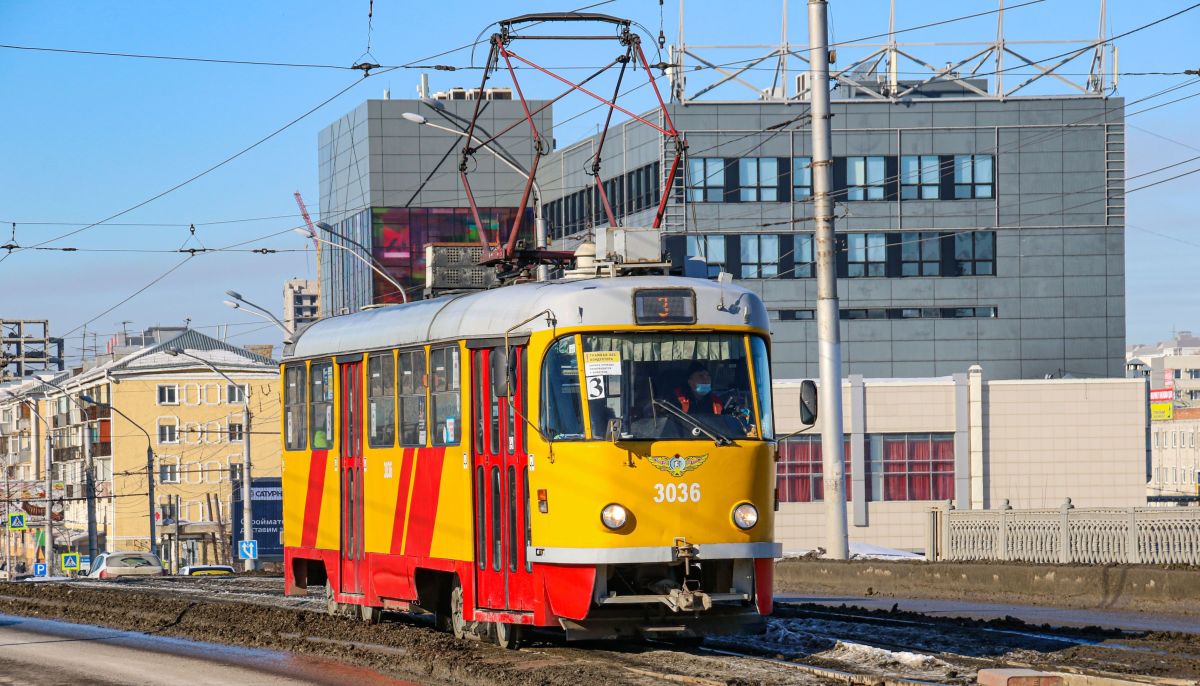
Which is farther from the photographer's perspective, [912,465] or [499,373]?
[912,465]

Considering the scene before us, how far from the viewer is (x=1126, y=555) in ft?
75.1

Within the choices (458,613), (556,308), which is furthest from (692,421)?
(458,613)

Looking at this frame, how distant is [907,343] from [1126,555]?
51.3m

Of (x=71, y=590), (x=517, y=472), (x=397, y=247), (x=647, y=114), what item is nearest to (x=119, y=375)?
(x=397, y=247)

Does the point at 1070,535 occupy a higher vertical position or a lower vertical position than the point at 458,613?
lower

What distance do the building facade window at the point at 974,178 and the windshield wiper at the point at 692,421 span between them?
202 ft

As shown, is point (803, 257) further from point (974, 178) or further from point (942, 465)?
point (942, 465)

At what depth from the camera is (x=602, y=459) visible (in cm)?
1297

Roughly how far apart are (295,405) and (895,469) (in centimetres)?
4632

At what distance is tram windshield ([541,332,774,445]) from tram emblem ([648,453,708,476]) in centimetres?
16

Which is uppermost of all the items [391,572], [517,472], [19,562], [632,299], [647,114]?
[647,114]

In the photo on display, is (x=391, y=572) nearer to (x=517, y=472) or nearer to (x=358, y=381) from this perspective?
(x=358, y=381)

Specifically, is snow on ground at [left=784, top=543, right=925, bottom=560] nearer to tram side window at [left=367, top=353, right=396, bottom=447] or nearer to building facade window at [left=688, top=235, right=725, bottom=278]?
tram side window at [left=367, top=353, right=396, bottom=447]

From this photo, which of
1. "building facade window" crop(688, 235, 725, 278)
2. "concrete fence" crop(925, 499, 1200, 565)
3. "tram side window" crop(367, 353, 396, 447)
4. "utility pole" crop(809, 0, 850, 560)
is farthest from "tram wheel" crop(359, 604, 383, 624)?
"building facade window" crop(688, 235, 725, 278)
